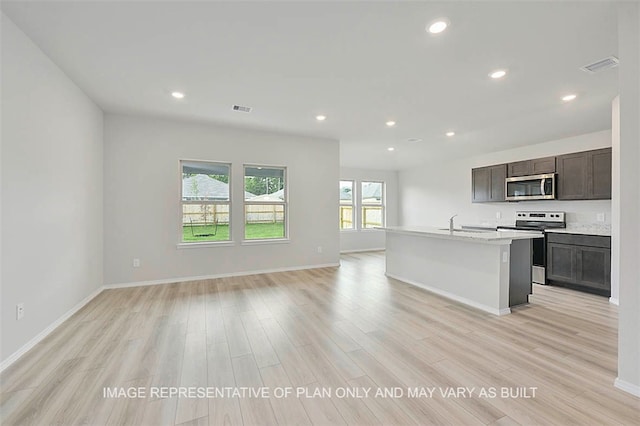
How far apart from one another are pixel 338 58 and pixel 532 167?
4.76 meters

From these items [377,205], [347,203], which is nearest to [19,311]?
[347,203]

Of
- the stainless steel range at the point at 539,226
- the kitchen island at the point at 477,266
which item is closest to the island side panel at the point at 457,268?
the kitchen island at the point at 477,266

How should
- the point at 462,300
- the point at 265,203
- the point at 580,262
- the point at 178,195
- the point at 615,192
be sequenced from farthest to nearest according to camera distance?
the point at 265,203 < the point at 178,195 < the point at 580,262 < the point at 462,300 < the point at 615,192

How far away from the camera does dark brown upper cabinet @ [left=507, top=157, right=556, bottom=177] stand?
197 inches

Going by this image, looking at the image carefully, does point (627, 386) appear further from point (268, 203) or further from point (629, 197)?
point (268, 203)

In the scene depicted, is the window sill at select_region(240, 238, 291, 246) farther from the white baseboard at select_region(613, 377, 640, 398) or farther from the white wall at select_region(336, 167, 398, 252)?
the white baseboard at select_region(613, 377, 640, 398)

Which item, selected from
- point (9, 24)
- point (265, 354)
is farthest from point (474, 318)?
point (9, 24)

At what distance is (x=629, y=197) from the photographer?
1.85 metres

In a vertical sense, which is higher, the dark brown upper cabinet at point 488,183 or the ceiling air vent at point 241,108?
the ceiling air vent at point 241,108

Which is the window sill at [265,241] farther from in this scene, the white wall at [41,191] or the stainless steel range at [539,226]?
the stainless steel range at [539,226]

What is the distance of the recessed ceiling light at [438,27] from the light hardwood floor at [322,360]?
2685 millimetres

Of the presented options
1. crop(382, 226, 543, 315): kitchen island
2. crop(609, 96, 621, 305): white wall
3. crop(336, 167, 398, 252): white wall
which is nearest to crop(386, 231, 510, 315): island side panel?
crop(382, 226, 543, 315): kitchen island

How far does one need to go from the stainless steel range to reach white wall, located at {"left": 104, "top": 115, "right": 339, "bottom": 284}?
3.74 m

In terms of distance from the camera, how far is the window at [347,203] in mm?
8219
